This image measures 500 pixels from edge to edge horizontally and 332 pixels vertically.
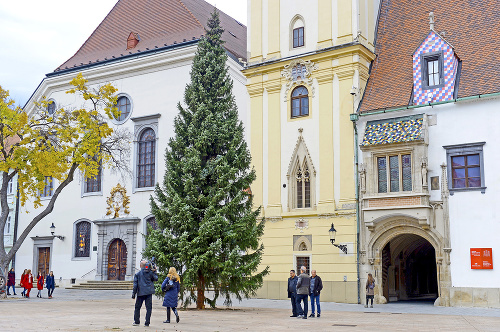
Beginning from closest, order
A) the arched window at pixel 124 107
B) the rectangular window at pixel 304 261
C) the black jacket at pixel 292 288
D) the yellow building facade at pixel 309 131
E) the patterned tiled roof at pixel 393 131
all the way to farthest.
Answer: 1. the black jacket at pixel 292 288
2. the patterned tiled roof at pixel 393 131
3. the yellow building facade at pixel 309 131
4. the rectangular window at pixel 304 261
5. the arched window at pixel 124 107

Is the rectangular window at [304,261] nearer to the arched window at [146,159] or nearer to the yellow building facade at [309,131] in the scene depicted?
the yellow building facade at [309,131]

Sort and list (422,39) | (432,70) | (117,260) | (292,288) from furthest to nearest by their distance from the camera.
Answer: (117,260) < (422,39) < (432,70) < (292,288)

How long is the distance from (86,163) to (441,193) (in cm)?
1495

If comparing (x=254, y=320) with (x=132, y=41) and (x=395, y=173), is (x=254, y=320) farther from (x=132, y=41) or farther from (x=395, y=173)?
(x=132, y=41)

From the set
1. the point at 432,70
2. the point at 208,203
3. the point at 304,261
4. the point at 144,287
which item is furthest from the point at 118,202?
the point at 144,287

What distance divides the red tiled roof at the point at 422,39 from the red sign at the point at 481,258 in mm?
6083

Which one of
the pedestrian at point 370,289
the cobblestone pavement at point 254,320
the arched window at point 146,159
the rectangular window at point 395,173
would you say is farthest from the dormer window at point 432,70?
the arched window at point 146,159

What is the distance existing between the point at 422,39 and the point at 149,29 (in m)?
18.0

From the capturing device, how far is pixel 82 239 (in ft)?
123

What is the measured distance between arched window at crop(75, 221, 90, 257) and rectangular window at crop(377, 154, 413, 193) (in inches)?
775

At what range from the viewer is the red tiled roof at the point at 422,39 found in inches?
969

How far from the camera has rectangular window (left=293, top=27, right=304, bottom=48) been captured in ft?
94.7

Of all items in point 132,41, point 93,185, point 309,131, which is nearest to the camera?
point 309,131

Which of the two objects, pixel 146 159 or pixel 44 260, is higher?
pixel 146 159
